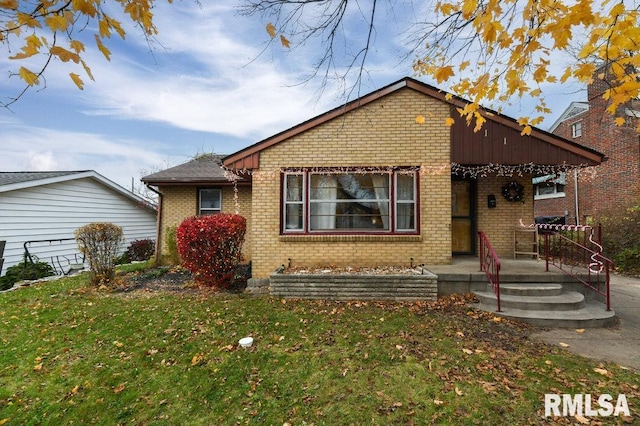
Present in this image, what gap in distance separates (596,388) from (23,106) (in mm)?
6369

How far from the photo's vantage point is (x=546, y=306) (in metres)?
5.49

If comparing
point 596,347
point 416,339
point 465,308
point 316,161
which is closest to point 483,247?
point 465,308

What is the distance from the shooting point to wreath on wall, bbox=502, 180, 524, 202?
8680 mm

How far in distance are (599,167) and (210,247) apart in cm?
2014

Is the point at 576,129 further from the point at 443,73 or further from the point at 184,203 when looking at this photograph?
the point at 184,203

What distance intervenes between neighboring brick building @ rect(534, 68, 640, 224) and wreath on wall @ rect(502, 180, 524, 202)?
5235 millimetres

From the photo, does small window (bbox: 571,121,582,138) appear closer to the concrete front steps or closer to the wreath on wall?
the wreath on wall

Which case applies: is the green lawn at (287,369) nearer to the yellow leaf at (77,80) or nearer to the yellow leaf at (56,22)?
the yellow leaf at (77,80)

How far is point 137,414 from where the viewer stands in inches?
123

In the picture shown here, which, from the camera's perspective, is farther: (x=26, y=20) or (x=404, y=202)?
(x=404, y=202)

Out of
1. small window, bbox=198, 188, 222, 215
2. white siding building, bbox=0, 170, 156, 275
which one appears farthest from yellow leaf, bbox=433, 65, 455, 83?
white siding building, bbox=0, 170, 156, 275

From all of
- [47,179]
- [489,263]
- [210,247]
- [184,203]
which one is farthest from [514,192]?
[47,179]

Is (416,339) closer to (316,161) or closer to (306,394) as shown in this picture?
(306,394)

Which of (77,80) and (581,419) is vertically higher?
(77,80)
